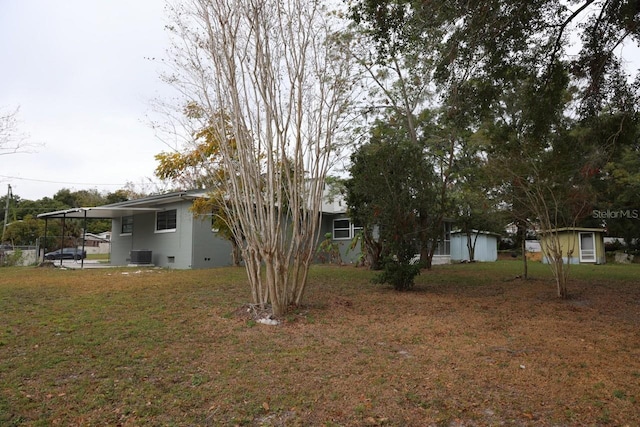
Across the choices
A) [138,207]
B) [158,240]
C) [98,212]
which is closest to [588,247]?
[158,240]

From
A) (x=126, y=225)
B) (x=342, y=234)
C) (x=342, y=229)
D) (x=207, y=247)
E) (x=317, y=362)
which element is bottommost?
(x=317, y=362)

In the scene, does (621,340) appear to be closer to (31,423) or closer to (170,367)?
(170,367)

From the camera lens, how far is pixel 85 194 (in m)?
46.1

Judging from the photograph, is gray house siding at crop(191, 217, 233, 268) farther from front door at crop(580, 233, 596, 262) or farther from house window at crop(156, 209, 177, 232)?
front door at crop(580, 233, 596, 262)

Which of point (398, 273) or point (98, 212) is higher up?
point (98, 212)

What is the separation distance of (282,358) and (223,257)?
13.6 metres

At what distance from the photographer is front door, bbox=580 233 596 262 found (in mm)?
25750

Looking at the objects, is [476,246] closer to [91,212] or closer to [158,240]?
[158,240]

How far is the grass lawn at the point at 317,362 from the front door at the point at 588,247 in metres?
18.9

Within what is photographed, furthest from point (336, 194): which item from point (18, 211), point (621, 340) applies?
point (18, 211)

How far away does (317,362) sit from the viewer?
5039mm

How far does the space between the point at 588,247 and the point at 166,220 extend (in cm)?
2338

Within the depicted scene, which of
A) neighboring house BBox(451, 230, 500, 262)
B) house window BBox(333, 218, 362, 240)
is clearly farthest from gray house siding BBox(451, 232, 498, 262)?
house window BBox(333, 218, 362, 240)

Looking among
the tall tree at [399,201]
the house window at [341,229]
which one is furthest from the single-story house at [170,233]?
the tall tree at [399,201]
